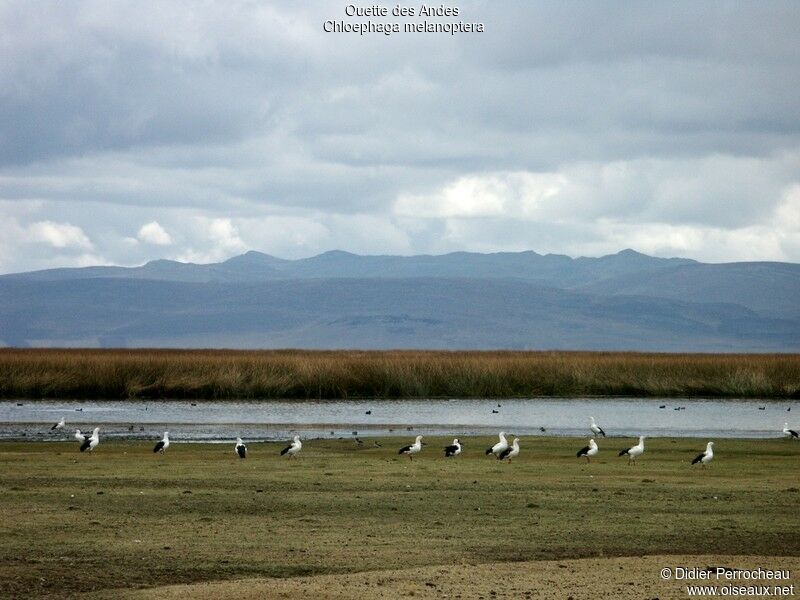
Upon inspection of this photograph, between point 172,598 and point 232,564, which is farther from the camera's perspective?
point 232,564

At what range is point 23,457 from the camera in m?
27.0

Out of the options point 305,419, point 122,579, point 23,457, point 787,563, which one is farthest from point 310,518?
point 305,419

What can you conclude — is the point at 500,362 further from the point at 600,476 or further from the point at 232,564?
the point at 232,564

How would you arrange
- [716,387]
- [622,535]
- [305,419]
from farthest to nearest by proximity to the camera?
[716,387] < [305,419] < [622,535]

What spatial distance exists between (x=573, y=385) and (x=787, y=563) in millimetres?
44429

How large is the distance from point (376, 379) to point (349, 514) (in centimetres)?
3782

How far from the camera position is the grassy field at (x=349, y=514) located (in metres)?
14.5

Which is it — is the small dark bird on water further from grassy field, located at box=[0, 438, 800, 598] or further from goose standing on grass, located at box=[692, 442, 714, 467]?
goose standing on grass, located at box=[692, 442, 714, 467]

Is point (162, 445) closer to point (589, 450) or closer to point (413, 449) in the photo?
point (413, 449)

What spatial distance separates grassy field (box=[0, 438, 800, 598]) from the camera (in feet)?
47.5

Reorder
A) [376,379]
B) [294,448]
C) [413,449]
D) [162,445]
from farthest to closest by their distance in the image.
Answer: [376,379], [162,445], [413,449], [294,448]

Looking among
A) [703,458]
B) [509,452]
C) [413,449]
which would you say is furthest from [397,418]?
[703,458]

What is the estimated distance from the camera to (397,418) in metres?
44.2

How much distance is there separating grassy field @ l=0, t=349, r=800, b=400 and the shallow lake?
1833 mm
